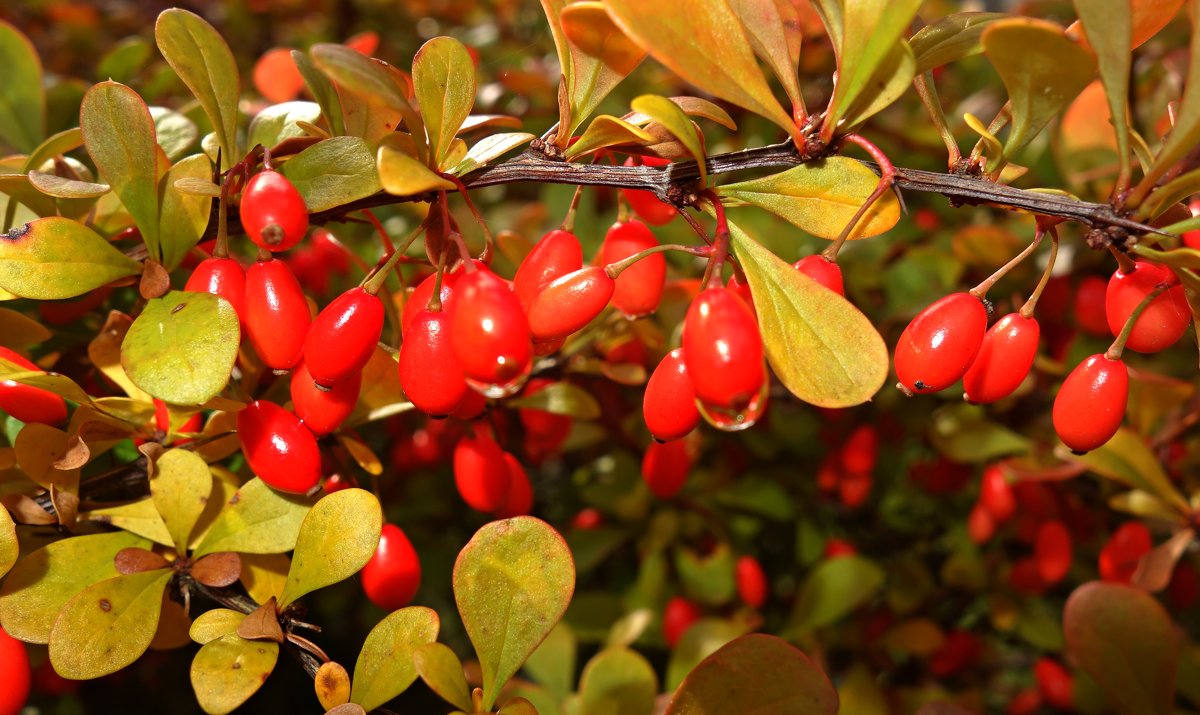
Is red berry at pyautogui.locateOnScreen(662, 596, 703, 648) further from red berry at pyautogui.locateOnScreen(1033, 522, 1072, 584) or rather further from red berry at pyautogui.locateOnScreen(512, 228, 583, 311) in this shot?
red berry at pyautogui.locateOnScreen(512, 228, 583, 311)

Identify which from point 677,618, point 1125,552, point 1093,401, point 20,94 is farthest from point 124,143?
point 1125,552

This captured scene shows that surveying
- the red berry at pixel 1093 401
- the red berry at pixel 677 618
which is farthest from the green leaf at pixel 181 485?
the red berry at pixel 677 618

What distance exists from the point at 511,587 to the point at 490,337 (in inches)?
8.6

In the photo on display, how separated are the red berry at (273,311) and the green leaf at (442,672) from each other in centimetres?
22

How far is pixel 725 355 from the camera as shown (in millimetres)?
466

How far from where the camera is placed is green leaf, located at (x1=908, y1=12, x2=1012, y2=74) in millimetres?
587

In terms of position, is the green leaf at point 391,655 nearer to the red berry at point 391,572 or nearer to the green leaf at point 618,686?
the red berry at point 391,572

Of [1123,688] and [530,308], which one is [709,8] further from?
[1123,688]

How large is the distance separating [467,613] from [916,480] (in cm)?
103

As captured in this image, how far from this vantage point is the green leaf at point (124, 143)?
61 cm

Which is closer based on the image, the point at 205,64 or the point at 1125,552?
the point at 205,64

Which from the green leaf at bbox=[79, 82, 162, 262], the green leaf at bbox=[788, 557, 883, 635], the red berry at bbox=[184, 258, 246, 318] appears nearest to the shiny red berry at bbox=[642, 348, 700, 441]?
the red berry at bbox=[184, 258, 246, 318]

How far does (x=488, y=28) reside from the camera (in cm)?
191

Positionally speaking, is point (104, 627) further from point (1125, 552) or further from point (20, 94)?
point (1125, 552)
